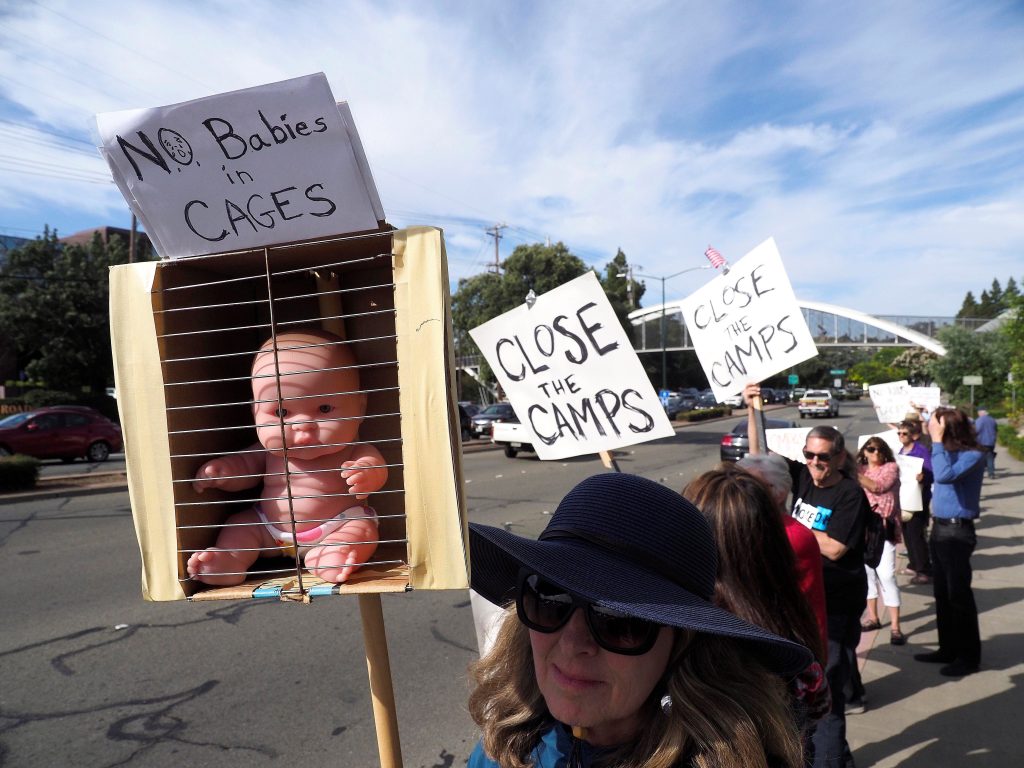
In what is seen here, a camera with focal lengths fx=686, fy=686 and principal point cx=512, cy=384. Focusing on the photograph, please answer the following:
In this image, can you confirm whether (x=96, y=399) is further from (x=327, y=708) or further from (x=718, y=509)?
(x=718, y=509)

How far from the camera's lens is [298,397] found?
4.82 ft

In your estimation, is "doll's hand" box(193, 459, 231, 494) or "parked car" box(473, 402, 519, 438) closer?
"doll's hand" box(193, 459, 231, 494)

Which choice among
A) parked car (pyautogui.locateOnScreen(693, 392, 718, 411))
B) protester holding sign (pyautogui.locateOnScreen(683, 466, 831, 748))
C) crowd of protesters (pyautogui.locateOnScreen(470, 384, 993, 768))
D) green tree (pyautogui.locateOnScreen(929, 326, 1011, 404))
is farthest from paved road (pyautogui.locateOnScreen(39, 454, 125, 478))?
parked car (pyautogui.locateOnScreen(693, 392, 718, 411))

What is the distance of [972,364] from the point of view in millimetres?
33250

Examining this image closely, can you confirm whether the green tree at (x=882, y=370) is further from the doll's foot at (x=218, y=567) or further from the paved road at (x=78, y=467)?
the doll's foot at (x=218, y=567)

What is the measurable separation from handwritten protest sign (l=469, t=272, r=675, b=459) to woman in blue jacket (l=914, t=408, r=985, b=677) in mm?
2882

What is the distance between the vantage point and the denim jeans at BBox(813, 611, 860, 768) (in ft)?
9.54

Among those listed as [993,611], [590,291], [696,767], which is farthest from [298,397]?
[993,611]

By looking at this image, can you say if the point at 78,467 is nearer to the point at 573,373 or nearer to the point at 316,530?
the point at 573,373

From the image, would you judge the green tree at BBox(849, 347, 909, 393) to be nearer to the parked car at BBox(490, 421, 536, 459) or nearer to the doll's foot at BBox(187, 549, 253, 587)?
the parked car at BBox(490, 421, 536, 459)

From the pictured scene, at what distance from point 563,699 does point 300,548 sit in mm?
700

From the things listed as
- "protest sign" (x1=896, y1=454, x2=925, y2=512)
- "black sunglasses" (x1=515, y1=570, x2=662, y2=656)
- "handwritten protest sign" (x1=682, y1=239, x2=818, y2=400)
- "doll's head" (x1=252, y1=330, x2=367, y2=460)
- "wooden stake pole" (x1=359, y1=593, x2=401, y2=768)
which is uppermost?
"handwritten protest sign" (x1=682, y1=239, x2=818, y2=400)

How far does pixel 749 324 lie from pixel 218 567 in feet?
11.9

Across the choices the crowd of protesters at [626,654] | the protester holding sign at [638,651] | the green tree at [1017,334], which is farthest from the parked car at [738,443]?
the protester holding sign at [638,651]
